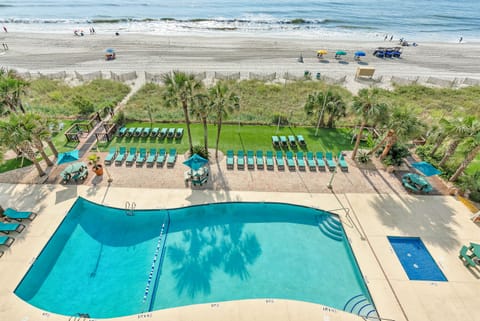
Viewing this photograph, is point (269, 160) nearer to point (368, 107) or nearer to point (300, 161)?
point (300, 161)

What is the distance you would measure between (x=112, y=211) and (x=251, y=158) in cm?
1161

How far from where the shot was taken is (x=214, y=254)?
1368cm

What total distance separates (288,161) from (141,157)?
42.8 ft

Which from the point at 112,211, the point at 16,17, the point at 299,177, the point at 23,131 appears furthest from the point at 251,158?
the point at 16,17

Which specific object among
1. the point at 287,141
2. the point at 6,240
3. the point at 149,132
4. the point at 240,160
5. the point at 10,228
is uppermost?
the point at 287,141

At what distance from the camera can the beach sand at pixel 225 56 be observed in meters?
44.8

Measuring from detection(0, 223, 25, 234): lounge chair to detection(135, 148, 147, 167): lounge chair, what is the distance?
8319mm

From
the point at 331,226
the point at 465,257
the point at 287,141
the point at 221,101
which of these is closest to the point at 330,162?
the point at 287,141

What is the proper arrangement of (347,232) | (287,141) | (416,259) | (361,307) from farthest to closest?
(287,141) < (347,232) < (416,259) < (361,307)

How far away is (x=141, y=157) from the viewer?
20391mm

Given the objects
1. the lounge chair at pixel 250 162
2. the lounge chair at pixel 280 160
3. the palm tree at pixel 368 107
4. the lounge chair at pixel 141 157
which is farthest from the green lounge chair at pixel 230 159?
the palm tree at pixel 368 107

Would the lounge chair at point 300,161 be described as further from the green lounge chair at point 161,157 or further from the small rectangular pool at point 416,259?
A: the green lounge chair at point 161,157

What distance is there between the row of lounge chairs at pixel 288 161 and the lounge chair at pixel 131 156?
8407mm

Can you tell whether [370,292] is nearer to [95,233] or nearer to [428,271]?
[428,271]
